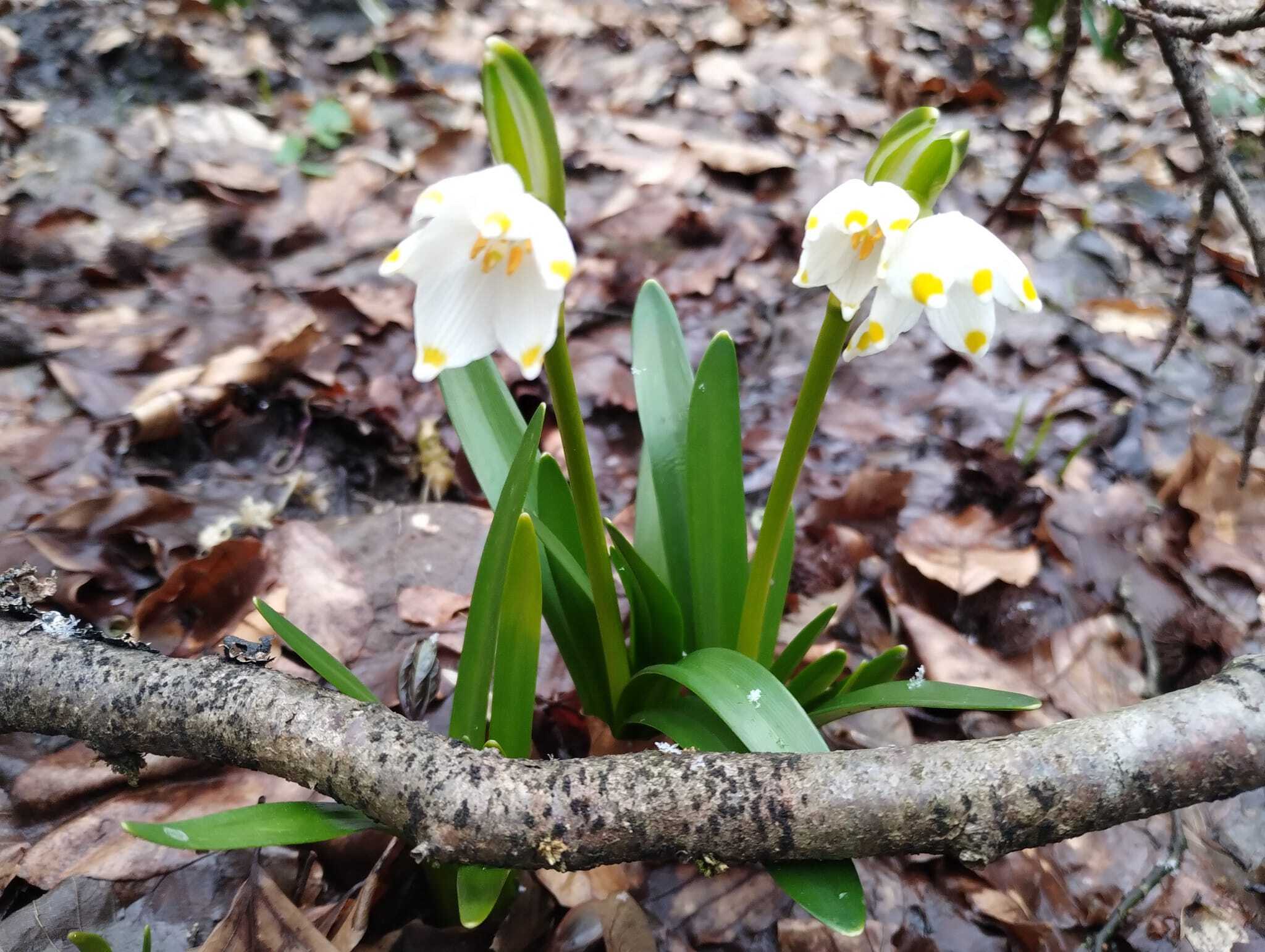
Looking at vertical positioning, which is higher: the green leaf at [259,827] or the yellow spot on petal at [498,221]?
the yellow spot on petal at [498,221]

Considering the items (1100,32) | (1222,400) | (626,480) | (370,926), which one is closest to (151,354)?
(626,480)

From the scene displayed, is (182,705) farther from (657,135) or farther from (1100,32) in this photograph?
(1100,32)

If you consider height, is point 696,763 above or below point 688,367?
below

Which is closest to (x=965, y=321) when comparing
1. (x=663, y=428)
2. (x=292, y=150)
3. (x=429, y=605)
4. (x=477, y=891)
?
(x=663, y=428)

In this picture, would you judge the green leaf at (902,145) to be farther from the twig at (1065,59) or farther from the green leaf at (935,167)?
the twig at (1065,59)

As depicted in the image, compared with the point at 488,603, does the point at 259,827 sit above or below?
below

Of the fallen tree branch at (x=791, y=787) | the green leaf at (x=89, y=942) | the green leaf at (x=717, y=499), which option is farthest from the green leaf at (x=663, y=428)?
the green leaf at (x=89, y=942)

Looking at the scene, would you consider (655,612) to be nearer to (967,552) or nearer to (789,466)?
(789,466)
